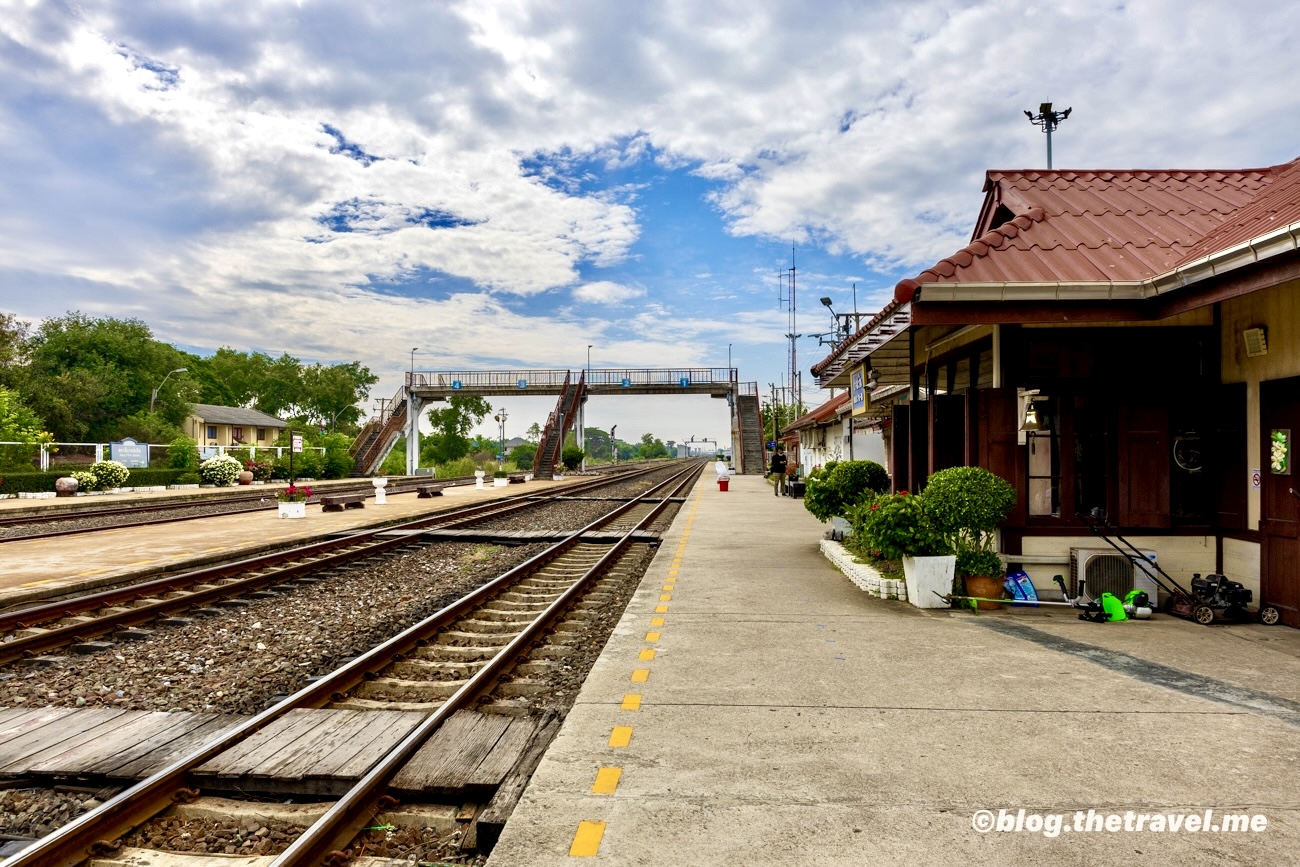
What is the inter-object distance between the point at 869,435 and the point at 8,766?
23.6m

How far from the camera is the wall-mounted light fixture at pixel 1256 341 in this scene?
7449mm

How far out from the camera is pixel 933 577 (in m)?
8.27

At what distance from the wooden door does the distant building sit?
73.7 meters

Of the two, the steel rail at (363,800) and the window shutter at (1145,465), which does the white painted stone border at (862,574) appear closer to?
the window shutter at (1145,465)

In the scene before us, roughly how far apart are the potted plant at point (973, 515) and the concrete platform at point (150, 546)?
1051 cm

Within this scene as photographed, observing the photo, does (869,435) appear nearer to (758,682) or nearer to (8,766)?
(758,682)

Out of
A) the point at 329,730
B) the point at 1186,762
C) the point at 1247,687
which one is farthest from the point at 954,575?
the point at 329,730

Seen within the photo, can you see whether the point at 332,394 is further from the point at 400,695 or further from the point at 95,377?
the point at 400,695

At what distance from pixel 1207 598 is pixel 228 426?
78.5 meters

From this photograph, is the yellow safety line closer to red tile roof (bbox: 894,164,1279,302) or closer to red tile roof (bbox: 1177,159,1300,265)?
red tile roof (bbox: 894,164,1279,302)

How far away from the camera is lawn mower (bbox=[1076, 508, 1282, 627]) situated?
7.34m

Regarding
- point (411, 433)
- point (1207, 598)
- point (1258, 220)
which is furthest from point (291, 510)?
point (411, 433)

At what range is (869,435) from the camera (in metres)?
25.3

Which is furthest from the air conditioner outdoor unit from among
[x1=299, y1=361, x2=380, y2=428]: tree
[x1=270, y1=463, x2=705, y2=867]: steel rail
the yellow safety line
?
[x1=299, y1=361, x2=380, y2=428]: tree
